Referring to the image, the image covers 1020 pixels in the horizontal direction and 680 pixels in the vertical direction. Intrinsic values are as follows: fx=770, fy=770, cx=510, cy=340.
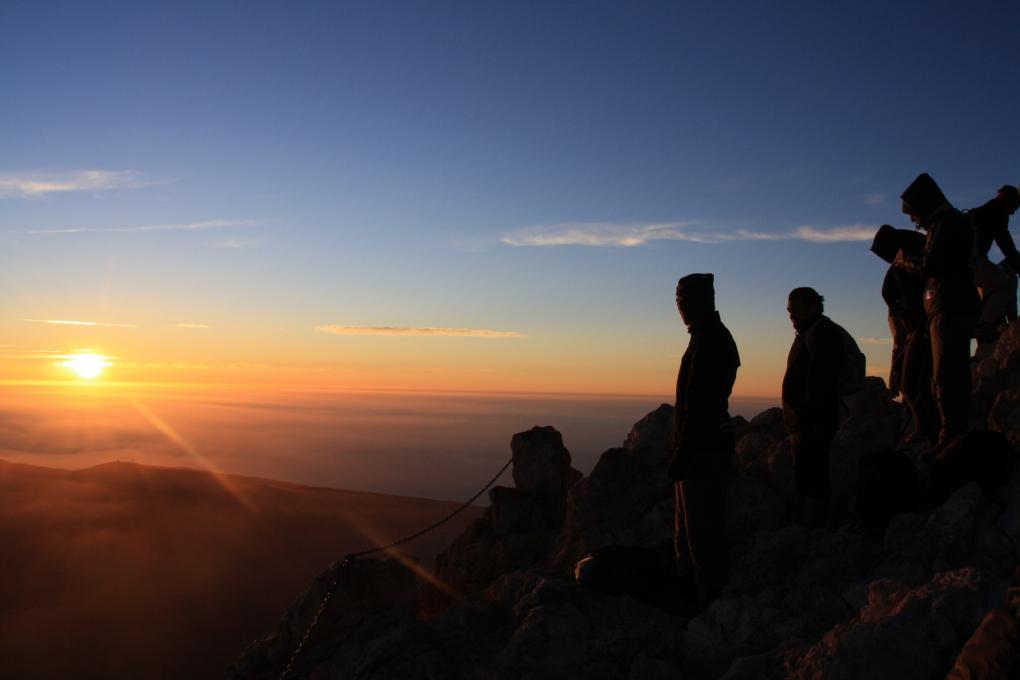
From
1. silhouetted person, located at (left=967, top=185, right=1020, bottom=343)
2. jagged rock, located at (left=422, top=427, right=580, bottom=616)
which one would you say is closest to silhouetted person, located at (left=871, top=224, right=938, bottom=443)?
silhouetted person, located at (left=967, top=185, right=1020, bottom=343)

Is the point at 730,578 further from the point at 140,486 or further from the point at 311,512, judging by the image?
the point at 140,486

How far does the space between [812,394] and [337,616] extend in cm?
459

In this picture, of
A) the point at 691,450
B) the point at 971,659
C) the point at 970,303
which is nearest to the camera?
the point at 971,659

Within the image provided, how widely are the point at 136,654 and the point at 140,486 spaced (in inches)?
394

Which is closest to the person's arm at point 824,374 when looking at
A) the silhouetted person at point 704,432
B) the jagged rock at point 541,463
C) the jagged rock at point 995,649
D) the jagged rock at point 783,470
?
the jagged rock at point 783,470

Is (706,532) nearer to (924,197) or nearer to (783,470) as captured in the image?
(783,470)

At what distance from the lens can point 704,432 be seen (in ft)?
17.2

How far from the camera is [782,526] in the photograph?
6250 mm

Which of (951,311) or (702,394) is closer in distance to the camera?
(702,394)

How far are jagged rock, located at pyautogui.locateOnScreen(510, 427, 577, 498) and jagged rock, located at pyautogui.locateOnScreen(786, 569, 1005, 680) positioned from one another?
501 cm

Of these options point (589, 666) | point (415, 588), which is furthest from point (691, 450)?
point (415, 588)

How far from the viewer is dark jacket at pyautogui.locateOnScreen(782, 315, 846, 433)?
587 cm

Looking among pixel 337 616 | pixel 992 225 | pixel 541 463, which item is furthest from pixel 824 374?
pixel 337 616

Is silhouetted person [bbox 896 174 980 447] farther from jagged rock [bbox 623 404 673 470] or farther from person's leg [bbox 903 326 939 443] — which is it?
jagged rock [bbox 623 404 673 470]
